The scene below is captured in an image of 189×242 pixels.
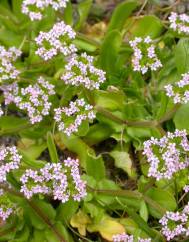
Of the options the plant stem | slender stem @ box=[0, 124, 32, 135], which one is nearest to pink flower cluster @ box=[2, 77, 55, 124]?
slender stem @ box=[0, 124, 32, 135]

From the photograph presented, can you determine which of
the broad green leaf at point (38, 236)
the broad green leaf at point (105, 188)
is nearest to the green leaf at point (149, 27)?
the broad green leaf at point (105, 188)

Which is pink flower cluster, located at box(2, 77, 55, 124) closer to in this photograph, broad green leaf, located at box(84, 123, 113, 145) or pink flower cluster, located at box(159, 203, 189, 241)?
broad green leaf, located at box(84, 123, 113, 145)

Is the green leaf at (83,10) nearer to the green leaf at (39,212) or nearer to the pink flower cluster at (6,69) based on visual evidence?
the pink flower cluster at (6,69)

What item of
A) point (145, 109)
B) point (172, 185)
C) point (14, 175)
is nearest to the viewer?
point (14, 175)

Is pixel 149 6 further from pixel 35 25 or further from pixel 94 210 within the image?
pixel 94 210

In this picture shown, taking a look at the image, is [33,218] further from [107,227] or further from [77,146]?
[77,146]

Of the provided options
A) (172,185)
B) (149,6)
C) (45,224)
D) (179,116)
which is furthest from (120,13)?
(45,224)
